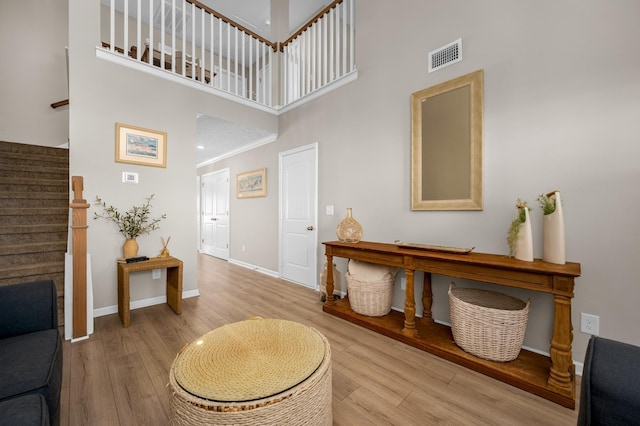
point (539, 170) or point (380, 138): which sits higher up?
point (380, 138)

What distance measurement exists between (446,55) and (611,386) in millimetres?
2550

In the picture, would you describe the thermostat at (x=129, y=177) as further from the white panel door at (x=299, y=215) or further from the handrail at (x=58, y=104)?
the handrail at (x=58, y=104)

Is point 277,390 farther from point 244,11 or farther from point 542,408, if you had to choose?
point 244,11

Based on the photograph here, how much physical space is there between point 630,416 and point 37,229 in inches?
167

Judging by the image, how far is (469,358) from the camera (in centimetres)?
182

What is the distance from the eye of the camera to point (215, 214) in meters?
6.14

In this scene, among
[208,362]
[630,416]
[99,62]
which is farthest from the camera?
[99,62]

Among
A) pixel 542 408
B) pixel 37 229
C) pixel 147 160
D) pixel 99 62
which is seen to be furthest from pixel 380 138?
pixel 37 229

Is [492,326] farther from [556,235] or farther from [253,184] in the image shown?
[253,184]

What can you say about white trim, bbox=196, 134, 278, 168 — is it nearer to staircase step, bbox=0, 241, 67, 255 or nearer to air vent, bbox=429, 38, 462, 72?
air vent, bbox=429, 38, 462, 72

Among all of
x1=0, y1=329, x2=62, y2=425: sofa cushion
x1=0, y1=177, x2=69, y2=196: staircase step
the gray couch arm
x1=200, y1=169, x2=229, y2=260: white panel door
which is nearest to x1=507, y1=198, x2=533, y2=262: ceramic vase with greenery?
x1=0, y1=329, x2=62, y2=425: sofa cushion

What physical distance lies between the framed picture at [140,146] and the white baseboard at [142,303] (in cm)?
155

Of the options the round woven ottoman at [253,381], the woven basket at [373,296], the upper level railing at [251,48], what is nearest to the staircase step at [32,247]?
the upper level railing at [251,48]

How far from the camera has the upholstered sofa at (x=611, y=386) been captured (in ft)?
2.27
